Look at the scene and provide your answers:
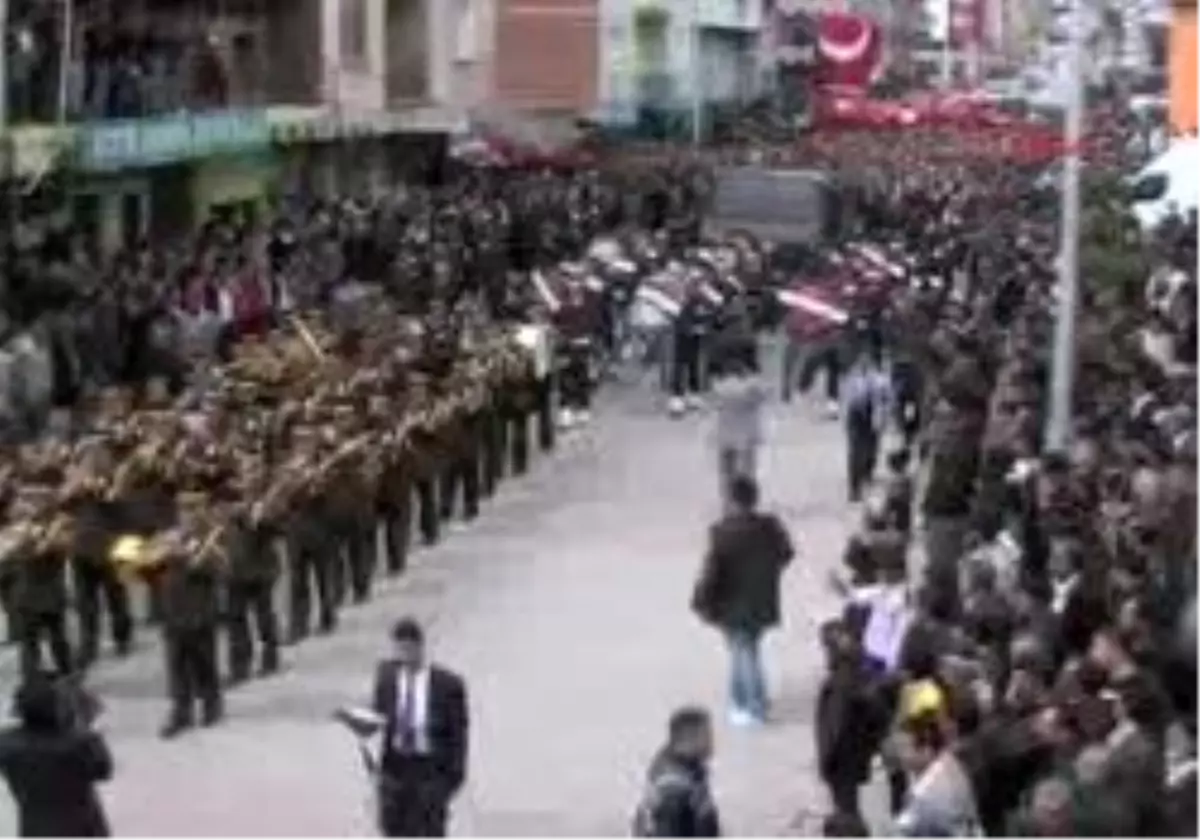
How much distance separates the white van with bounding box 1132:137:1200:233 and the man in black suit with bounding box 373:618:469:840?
75.8 feet

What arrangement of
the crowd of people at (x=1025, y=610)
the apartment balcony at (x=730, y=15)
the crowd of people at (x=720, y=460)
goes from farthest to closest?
the apartment balcony at (x=730, y=15) < the crowd of people at (x=720, y=460) < the crowd of people at (x=1025, y=610)

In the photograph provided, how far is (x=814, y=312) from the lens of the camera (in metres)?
39.1

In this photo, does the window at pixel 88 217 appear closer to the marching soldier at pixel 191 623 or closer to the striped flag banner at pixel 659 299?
the striped flag banner at pixel 659 299

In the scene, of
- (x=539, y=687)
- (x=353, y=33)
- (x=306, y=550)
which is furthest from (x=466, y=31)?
(x=539, y=687)

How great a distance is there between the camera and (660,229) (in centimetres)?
5209

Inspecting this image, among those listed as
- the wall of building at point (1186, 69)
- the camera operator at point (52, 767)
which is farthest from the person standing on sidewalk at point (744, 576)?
the wall of building at point (1186, 69)

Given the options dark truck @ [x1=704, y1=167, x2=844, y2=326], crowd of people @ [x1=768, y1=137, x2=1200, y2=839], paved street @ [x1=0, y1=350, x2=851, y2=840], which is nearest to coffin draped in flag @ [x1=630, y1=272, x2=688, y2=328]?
paved street @ [x1=0, y1=350, x2=851, y2=840]

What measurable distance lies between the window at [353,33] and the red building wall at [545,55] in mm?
10688

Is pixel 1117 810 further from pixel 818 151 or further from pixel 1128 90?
pixel 1128 90

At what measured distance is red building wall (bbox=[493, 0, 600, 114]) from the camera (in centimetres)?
7319

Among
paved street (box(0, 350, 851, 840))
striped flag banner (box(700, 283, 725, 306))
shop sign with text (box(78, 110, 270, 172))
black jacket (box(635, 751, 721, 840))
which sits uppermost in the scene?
A: shop sign with text (box(78, 110, 270, 172))

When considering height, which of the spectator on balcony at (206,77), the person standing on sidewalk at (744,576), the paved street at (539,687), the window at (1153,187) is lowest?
the paved street at (539,687)

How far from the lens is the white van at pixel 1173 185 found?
38.3m

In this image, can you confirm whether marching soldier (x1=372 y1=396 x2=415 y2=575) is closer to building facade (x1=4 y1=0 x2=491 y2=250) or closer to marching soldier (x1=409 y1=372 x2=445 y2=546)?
marching soldier (x1=409 y1=372 x2=445 y2=546)
